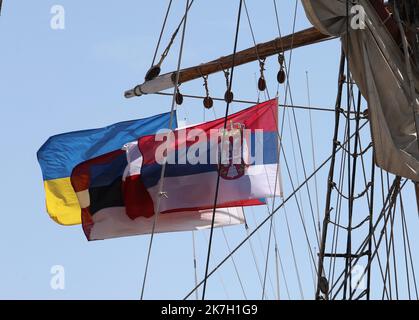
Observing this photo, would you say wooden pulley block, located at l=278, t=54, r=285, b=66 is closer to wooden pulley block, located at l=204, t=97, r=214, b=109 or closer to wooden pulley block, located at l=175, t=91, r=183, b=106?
wooden pulley block, located at l=204, t=97, r=214, b=109

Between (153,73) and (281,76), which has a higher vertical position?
(153,73)

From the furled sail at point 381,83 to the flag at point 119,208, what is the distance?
724cm

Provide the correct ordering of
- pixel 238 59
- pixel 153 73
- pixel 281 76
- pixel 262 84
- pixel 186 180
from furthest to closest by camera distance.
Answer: pixel 186 180 < pixel 153 73 < pixel 238 59 < pixel 262 84 < pixel 281 76

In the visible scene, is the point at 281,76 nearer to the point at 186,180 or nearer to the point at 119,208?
the point at 186,180

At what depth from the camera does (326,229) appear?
619 inches

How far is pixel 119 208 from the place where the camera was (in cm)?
2228

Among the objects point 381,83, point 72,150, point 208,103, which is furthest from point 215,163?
point 381,83

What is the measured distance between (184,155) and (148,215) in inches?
47.4

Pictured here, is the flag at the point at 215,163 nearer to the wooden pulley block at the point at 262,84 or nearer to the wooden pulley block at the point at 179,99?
the wooden pulley block at the point at 179,99

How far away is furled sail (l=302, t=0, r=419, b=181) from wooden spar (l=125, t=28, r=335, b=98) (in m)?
3.83

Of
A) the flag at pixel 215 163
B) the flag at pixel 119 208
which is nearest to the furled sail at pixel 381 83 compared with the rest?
the flag at pixel 215 163

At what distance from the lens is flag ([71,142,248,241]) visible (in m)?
22.2

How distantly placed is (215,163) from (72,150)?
3.19 meters

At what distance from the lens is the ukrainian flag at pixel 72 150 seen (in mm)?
23672
